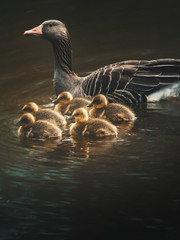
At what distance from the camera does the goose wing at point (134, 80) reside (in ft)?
24.7

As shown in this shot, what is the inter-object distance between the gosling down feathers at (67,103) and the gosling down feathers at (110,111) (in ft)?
0.91

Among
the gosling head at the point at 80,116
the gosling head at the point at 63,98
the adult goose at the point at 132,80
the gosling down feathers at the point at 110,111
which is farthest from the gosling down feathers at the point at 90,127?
the adult goose at the point at 132,80

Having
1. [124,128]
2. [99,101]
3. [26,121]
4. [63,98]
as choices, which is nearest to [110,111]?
[99,101]

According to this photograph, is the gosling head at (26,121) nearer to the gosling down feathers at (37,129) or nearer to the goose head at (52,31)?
the gosling down feathers at (37,129)

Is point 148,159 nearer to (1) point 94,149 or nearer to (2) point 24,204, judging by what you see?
(1) point 94,149

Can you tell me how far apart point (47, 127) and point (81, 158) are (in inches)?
36.3

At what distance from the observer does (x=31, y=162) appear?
5512mm

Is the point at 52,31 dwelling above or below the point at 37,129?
above

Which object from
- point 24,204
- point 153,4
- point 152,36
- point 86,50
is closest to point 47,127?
point 24,204

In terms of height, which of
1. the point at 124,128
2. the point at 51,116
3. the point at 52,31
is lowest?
the point at 124,128

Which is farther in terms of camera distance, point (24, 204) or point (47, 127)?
point (47, 127)

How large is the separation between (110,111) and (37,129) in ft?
3.62

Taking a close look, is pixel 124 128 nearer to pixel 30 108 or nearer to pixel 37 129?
pixel 37 129

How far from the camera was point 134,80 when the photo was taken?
24.9ft
